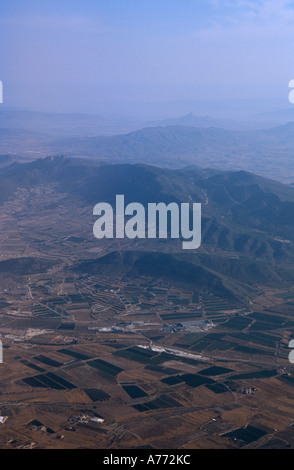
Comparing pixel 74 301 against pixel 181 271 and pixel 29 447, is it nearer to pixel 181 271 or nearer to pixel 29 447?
pixel 181 271

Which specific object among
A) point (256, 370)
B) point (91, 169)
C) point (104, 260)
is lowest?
point (256, 370)

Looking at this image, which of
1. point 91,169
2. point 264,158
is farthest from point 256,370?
point 264,158

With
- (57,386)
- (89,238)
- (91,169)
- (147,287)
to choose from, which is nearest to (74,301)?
(147,287)

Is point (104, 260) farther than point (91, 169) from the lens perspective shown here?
No

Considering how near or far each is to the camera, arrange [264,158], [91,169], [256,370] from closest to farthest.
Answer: [256,370]
[91,169]
[264,158]

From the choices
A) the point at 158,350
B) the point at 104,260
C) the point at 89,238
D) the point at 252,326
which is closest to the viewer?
the point at 158,350

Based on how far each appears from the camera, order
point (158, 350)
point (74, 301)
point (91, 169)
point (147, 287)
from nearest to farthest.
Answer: point (158, 350) → point (74, 301) → point (147, 287) → point (91, 169)

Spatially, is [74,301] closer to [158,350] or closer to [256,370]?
[158,350]

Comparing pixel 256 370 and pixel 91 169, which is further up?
pixel 91 169

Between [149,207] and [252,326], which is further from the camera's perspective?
[149,207]
